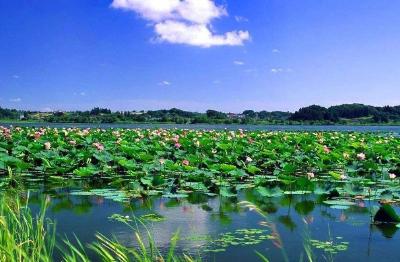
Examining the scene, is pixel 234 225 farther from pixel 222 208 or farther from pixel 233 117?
pixel 233 117

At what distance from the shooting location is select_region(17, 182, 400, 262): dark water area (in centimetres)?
440

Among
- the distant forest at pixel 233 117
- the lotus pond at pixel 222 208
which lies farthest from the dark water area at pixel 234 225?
the distant forest at pixel 233 117

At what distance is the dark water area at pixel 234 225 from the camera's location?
440 centimetres

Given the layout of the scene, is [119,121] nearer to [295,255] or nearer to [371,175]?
[371,175]

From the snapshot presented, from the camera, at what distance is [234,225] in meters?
5.40

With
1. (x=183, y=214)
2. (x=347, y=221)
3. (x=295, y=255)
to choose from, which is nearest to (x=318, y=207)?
(x=347, y=221)

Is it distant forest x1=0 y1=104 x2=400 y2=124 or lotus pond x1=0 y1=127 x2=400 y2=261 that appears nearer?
lotus pond x1=0 y1=127 x2=400 y2=261

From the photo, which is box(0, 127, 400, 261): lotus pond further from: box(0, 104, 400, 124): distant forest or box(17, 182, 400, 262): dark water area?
box(0, 104, 400, 124): distant forest

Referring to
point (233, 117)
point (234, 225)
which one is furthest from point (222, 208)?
point (233, 117)

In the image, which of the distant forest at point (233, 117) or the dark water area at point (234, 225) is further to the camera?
the distant forest at point (233, 117)

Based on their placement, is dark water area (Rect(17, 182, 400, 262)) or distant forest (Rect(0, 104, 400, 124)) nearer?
dark water area (Rect(17, 182, 400, 262))

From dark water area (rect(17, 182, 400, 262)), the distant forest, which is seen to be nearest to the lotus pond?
dark water area (rect(17, 182, 400, 262))

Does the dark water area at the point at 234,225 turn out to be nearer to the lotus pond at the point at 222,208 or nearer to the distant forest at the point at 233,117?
the lotus pond at the point at 222,208

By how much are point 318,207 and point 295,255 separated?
2327 mm
